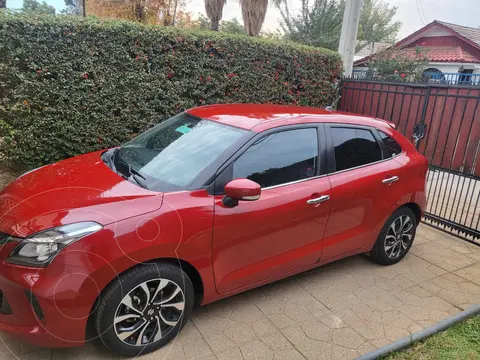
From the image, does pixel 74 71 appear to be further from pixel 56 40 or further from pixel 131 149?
pixel 131 149

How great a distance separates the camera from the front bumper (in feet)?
6.50

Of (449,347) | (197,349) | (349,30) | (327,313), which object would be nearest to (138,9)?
(349,30)

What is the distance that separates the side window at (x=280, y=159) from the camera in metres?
2.73

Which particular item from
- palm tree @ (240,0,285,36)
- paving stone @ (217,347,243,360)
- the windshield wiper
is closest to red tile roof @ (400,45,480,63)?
palm tree @ (240,0,285,36)

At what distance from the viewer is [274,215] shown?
274 centimetres

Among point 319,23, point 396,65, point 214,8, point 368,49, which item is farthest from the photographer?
point 368,49

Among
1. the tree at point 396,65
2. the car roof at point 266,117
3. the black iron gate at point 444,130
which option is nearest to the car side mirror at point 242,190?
the car roof at point 266,117

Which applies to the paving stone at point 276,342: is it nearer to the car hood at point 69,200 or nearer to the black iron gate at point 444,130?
the car hood at point 69,200

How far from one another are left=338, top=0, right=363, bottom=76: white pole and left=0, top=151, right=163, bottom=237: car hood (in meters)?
8.14

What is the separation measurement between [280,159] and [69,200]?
1.62m

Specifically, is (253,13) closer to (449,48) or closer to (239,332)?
(239,332)

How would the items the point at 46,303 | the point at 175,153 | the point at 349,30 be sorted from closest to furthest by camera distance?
1. the point at 46,303
2. the point at 175,153
3. the point at 349,30

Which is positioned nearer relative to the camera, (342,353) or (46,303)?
(46,303)

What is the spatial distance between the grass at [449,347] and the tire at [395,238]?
98 centimetres
